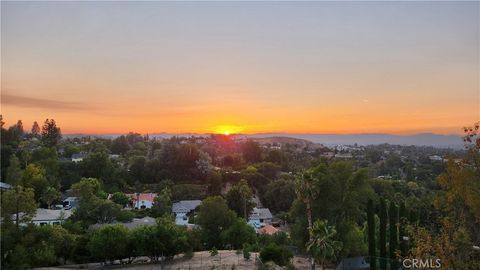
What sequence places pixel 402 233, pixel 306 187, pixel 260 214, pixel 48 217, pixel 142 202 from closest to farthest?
pixel 306 187 → pixel 402 233 → pixel 48 217 → pixel 142 202 → pixel 260 214

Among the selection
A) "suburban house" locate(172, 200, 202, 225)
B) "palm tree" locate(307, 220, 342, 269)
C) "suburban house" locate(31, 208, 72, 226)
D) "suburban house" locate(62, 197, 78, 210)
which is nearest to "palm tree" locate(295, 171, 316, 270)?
"palm tree" locate(307, 220, 342, 269)

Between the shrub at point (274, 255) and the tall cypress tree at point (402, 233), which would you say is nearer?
the shrub at point (274, 255)

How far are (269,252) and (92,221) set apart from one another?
19826 millimetres

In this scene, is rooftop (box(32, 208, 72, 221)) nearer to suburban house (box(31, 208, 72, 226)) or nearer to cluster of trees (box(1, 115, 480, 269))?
suburban house (box(31, 208, 72, 226))

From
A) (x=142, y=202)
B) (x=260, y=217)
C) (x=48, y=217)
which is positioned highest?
(x=48, y=217)

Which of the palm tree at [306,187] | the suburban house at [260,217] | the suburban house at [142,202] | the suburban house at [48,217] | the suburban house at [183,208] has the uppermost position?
the palm tree at [306,187]

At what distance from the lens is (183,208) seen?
6216 centimetres

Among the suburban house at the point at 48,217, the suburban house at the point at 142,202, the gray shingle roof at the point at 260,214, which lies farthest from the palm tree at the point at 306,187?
the suburban house at the point at 142,202

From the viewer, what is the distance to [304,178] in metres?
31.9

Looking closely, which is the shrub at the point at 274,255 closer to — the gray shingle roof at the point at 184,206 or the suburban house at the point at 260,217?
the suburban house at the point at 260,217

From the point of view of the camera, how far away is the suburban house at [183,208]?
5994cm

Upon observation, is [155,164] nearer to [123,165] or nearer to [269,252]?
[123,165]

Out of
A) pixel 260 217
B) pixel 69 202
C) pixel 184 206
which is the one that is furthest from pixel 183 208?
pixel 69 202

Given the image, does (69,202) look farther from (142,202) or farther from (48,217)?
(48,217)
